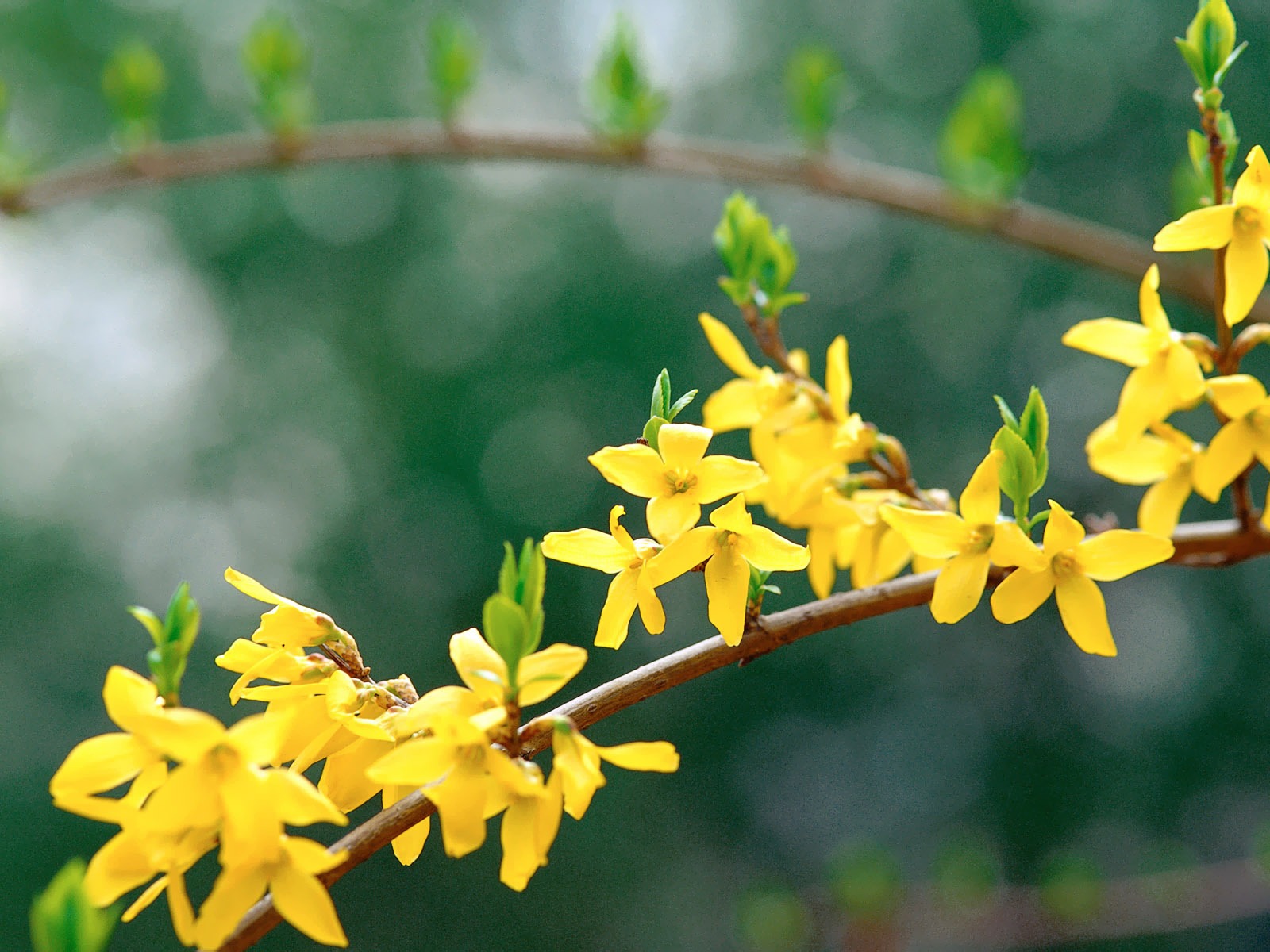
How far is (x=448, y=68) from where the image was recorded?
1.33 metres

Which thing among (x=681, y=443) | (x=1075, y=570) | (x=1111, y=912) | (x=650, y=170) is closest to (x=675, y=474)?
(x=681, y=443)

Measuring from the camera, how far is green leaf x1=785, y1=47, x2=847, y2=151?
4.23 feet

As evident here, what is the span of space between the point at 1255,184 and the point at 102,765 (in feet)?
2.10

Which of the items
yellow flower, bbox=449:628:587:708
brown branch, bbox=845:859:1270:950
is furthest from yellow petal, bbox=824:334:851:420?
brown branch, bbox=845:859:1270:950

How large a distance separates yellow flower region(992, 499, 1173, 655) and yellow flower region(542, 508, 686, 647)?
0.18 m

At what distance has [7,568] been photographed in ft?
17.4

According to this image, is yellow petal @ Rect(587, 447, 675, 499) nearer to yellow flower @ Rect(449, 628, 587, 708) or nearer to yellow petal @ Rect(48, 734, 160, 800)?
yellow flower @ Rect(449, 628, 587, 708)

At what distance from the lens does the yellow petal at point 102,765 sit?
415 mm

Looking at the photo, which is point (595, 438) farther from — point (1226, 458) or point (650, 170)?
point (1226, 458)

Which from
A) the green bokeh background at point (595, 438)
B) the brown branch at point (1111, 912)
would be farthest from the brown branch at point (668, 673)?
the green bokeh background at point (595, 438)

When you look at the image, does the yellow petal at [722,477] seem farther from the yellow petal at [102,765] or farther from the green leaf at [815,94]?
the green leaf at [815,94]

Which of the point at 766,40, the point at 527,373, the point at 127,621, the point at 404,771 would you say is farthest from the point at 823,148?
the point at 127,621

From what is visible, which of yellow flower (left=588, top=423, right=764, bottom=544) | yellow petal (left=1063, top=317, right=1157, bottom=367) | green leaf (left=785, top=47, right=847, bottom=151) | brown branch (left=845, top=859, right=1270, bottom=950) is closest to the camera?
yellow flower (left=588, top=423, right=764, bottom=544)

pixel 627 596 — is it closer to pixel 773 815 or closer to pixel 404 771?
pixel 404 771
